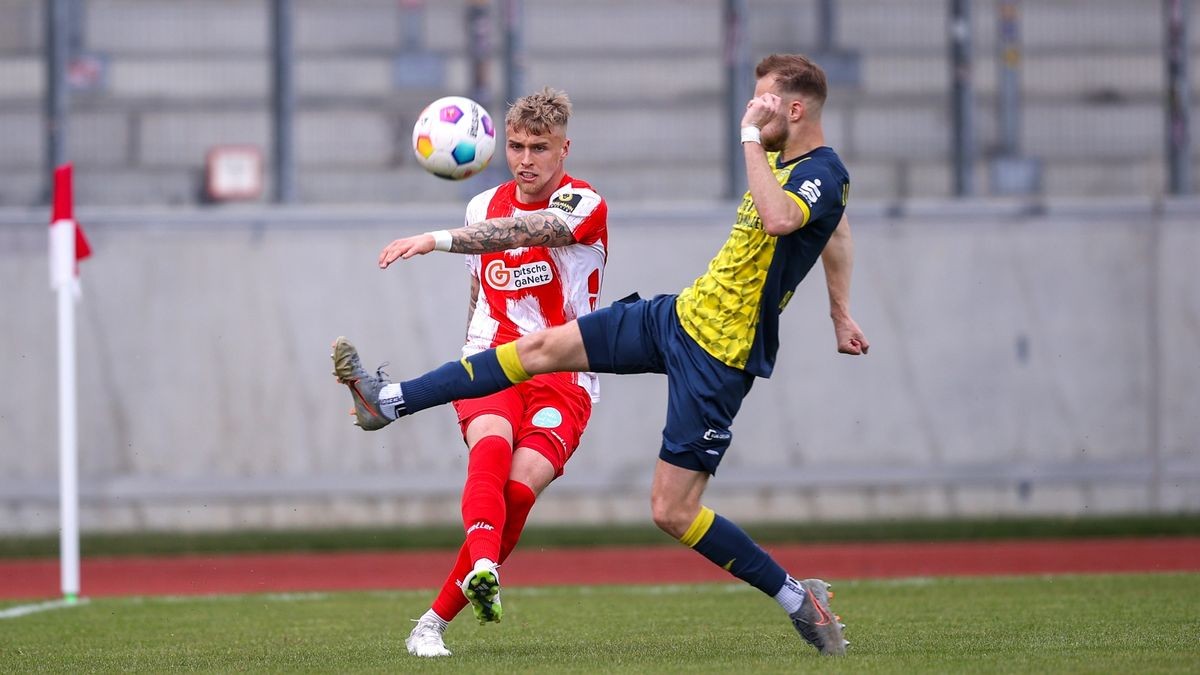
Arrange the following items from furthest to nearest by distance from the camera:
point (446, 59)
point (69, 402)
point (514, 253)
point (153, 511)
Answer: point (446, 59) < point (153, 511) < point (69, 402) < point (514, 253)

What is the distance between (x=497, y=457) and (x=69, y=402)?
13.3 feet

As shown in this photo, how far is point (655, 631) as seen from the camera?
686cm

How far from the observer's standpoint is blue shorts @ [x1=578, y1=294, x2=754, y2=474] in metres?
5.49

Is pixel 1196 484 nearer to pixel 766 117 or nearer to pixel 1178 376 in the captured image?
pixel 1178 376

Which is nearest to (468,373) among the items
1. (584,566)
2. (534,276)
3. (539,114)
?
(534,276)

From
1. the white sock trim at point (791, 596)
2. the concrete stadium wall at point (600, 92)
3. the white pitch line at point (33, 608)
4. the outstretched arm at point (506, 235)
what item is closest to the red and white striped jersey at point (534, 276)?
the outstretched arm at point (506, 235)

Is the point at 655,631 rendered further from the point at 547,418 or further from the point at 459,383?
the point at 459,383

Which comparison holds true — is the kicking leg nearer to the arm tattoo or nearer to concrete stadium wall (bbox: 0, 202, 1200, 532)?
the arm tattoo

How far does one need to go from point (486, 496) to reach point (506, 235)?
0.94 meters

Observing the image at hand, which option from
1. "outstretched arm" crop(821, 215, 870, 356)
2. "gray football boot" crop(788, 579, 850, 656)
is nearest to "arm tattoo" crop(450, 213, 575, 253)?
"outstretched arm" crop(821, 215, 870, 356)

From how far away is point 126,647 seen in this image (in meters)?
6.52

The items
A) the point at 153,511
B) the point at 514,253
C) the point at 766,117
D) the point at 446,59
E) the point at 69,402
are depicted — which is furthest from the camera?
the point at 446,59

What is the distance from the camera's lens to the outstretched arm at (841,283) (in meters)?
5.98

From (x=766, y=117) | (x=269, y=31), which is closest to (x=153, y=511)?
(x=269, y=31)
